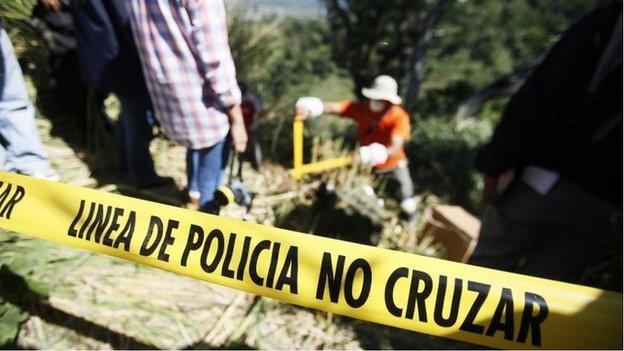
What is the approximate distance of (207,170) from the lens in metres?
2.19

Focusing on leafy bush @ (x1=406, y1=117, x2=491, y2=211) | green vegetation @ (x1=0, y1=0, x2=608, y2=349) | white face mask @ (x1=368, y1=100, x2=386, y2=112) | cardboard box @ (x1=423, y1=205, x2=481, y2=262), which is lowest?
leafy bush @ (x1=406, y1=117, x2=491, y2=211)

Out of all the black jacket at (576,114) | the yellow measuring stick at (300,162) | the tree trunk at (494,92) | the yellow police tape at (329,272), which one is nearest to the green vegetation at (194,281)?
the yellow measuring stick at (300,162)

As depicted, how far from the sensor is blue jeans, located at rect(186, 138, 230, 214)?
2152 millimetres

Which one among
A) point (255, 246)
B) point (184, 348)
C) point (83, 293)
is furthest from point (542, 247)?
point (83, 293)

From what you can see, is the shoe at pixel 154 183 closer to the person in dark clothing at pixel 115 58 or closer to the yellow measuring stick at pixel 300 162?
Result: the person in dark clothing at pixel 115 58

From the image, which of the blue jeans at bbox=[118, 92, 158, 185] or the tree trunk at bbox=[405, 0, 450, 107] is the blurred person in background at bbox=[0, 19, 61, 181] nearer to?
the blue jeans at bbox=[118, 92, 158, 185]

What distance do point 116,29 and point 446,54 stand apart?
2487 centimetres

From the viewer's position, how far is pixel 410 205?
145 inches

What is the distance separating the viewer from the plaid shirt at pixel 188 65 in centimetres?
166

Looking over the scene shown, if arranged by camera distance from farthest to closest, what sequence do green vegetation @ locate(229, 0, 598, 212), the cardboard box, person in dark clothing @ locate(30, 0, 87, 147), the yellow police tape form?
green vegetation @ locate(229, 0, 598, 212)
the cardboard box
person in dark clothing @ locate(30, 0, 87, 147)
the yellow police tape

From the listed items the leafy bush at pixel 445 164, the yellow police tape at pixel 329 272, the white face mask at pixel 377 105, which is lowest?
the leafy bush at pixel 445 164

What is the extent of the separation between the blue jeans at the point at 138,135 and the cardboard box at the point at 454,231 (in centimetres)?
223

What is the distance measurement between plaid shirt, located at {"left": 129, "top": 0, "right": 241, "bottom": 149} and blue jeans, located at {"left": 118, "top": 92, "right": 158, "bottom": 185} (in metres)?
0.46

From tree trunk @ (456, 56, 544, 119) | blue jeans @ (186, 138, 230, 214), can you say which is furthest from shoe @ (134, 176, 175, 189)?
tree trunk @ (456, 56, 544, 119)
